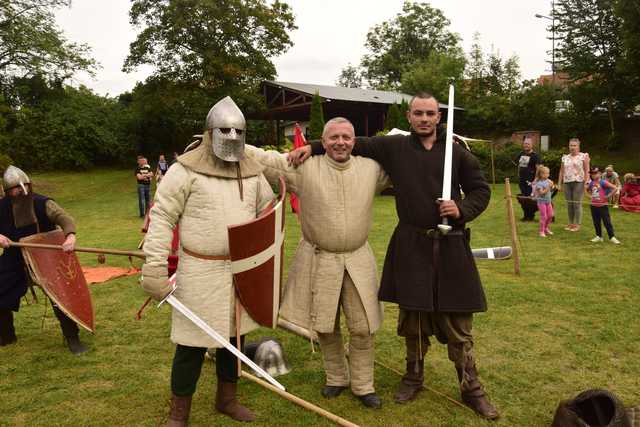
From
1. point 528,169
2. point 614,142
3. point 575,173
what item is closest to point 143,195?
point 528,169

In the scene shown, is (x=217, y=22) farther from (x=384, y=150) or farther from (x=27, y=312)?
(x=384, y=150)

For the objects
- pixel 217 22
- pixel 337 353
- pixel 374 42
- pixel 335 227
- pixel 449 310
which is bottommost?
pixel 337 353

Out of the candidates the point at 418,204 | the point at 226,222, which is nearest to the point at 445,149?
the point at 418,204

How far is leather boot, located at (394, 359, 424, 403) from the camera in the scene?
3035mm

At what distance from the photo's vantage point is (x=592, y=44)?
23.9 metres

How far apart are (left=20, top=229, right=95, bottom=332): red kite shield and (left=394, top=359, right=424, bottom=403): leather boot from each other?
7.92 ft

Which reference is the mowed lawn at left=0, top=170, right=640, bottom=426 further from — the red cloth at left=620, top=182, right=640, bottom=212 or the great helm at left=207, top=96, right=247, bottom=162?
the red cloth at left=620, top=182, right=640, bottom=212

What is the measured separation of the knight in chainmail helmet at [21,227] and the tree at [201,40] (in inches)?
751

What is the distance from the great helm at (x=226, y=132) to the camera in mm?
2535

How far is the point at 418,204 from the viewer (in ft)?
8.95

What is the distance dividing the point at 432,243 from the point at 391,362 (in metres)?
1.29

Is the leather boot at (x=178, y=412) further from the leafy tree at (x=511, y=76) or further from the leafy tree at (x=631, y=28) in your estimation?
the leafy tree at (x=511, y=76)

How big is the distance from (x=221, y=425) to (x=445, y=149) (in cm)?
203

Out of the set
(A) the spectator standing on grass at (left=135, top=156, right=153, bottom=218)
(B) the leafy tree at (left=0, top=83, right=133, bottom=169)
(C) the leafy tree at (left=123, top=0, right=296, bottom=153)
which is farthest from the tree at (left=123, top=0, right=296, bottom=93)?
(A) the spectator standing on grass at (left=135, top=156, right=153, bottom=218)
